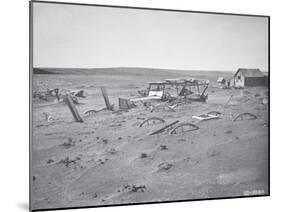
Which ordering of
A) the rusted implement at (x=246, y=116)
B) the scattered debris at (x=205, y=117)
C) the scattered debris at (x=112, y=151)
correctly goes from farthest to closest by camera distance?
1. the rusted implement at (x=246, y=116)
2. the scattered debris at (x=205, y=117)
3. the scattered debris at (x=112, y=151)

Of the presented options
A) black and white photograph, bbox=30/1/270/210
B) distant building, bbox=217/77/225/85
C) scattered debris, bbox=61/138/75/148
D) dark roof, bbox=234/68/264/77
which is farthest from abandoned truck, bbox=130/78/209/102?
scattered debris, bbox=61/138/75/148

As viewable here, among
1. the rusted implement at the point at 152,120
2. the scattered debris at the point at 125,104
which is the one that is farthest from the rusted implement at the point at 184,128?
the scattered debris at the point at 125,104

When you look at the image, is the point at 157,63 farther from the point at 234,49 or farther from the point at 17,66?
the point at 17,66

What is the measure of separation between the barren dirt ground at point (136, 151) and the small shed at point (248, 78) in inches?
2.8

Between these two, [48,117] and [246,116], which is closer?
[48,117]

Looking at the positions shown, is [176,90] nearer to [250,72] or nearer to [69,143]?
[250,72]

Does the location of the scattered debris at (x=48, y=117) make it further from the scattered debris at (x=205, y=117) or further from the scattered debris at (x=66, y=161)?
the scattered debris at (x=205, y=117)

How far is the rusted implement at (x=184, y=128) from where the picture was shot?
4.14m

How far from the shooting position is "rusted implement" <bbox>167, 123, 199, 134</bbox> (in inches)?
163

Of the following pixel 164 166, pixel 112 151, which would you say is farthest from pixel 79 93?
pixel 164 166

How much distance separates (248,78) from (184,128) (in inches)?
33.6

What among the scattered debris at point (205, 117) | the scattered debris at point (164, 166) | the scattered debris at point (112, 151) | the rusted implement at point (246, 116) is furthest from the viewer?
the rusted implement at point (246, 116)

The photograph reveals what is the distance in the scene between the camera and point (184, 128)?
417 cm

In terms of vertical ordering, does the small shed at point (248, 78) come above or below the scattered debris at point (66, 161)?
above
